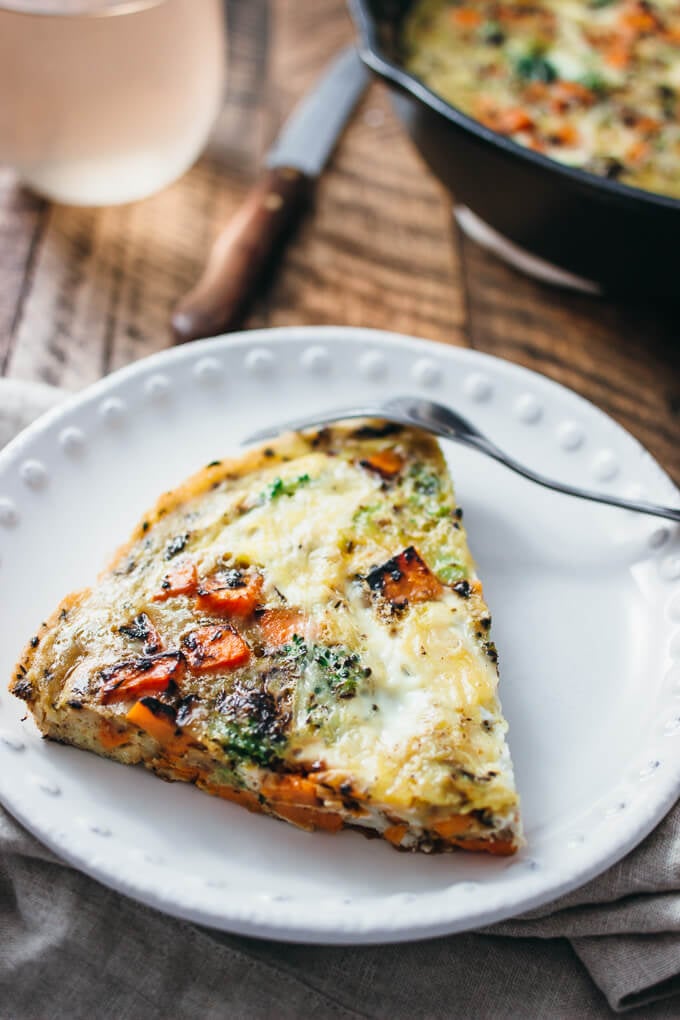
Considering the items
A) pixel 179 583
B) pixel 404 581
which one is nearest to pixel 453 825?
pixel 404 581

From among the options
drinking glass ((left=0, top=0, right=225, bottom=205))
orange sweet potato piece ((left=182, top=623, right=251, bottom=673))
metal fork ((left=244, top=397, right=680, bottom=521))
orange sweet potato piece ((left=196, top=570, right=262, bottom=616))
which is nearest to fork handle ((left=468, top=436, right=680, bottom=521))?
metal fork ((left=244, top=397, right=680, bottom=521))

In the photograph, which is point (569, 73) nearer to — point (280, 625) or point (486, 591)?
point (486, 591)

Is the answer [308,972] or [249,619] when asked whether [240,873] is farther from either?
[249,619]

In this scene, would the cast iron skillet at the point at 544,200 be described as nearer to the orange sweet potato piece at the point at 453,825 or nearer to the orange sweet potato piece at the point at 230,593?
the orange sweet potato piece at the point at 230,593

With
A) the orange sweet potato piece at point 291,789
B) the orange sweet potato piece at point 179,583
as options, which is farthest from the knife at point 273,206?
the orange sweet potato piece at point 291,789

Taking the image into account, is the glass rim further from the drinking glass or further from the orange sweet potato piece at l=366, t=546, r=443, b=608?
the orange sweet potato piece at l=366, t=546, r=443, b=608

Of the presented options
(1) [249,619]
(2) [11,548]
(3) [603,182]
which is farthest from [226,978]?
(3) [603,182]
